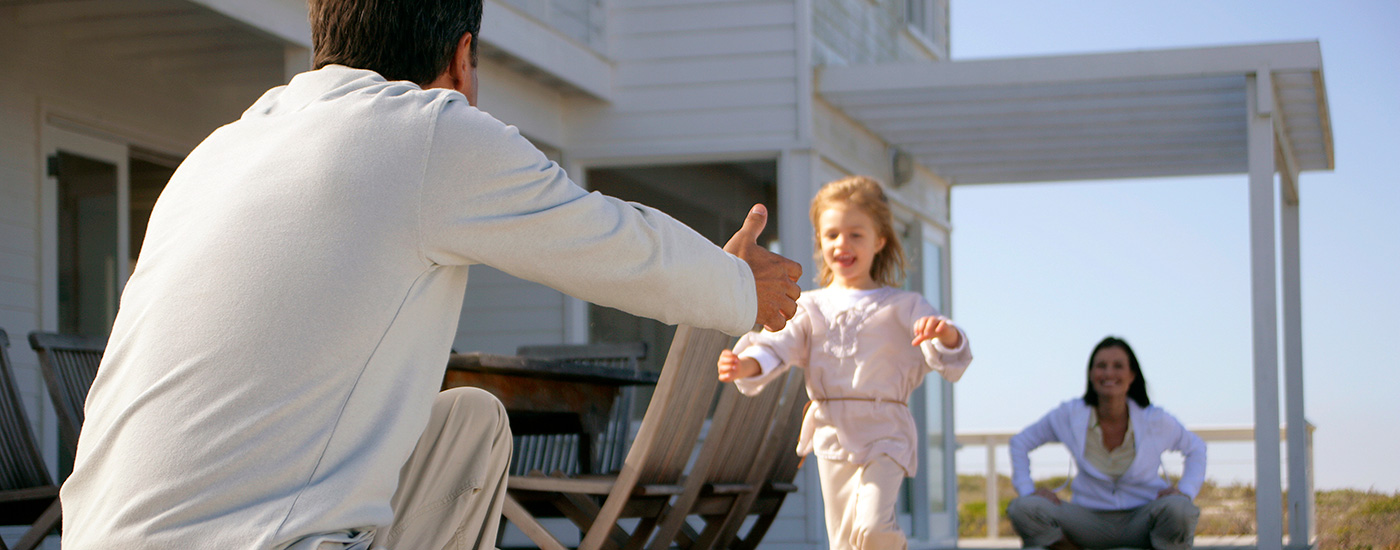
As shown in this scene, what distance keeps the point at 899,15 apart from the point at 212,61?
541 cm

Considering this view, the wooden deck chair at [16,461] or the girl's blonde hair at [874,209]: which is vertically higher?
the girl's blonde hair at [874,209]

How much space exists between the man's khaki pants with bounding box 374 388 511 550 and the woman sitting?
3627 millimetres

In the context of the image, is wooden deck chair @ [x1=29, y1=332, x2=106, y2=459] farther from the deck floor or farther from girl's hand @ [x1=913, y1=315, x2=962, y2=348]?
the deck floor

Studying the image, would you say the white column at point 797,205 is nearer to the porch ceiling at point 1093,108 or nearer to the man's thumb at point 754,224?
the porch ceiling at point 1093,108

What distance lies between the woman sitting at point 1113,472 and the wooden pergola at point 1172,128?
1075mm

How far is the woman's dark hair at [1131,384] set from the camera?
527 cm

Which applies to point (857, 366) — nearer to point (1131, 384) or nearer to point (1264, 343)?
point (1131, 384)

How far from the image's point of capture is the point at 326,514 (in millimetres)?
1271

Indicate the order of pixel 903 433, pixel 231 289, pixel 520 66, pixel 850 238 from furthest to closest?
pixel 520 66, pixel 850 238, pixel 903 433, pixel 231 289

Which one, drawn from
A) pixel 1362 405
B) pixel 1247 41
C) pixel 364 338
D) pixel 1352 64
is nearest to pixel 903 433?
pixel 364 338

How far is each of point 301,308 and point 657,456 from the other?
2.07 metres

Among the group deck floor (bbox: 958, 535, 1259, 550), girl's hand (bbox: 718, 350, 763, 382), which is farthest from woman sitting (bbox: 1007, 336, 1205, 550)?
deck floor (bbox: 958, 535, 1259, 550)

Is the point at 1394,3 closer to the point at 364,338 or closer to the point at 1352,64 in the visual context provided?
the point at 1352,64

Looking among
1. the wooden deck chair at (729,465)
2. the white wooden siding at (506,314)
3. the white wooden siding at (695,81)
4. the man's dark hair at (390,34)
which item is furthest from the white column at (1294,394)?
the man's dark hair at (390,34)
